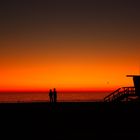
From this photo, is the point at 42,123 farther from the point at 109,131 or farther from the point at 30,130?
the point at 109,131

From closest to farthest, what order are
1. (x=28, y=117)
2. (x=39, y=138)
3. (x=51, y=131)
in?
(x=39, y=138) < (x=51, y=131) < (x=28, y=117)

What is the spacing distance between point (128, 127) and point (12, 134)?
22.6 feet

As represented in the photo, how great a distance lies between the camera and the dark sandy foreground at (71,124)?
1504 centimetres

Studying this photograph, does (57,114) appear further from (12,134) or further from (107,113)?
(12,134)

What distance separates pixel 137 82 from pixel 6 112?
646 inches

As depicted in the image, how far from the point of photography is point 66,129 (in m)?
16.4

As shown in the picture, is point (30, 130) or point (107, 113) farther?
point (107, 113)

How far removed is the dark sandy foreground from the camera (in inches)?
592

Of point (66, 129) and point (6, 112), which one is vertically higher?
point (6, 112)

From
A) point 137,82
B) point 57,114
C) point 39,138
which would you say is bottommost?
point 39,138

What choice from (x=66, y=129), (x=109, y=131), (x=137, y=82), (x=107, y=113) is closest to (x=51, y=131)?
(x=66, y=129)

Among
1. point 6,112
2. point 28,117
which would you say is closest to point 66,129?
point 28,117

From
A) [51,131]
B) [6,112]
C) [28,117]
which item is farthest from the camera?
[6,112]

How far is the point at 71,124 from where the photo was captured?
17.7 meters
